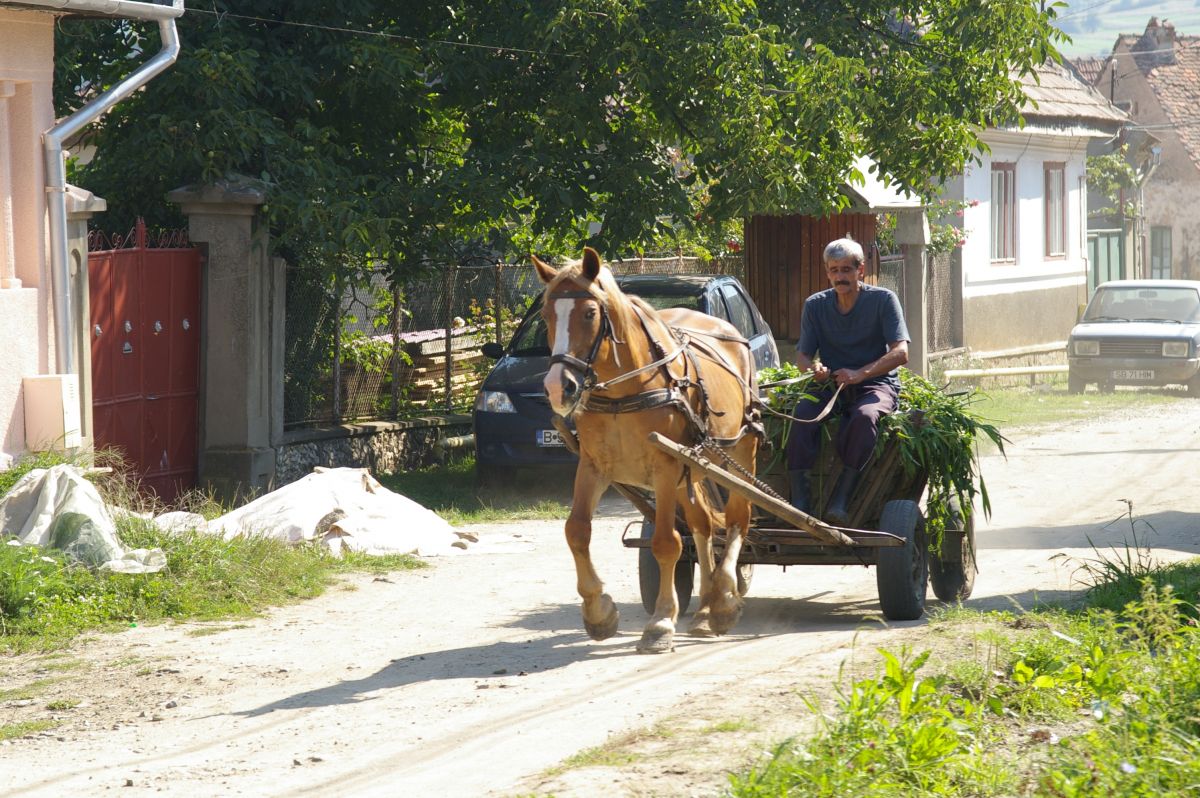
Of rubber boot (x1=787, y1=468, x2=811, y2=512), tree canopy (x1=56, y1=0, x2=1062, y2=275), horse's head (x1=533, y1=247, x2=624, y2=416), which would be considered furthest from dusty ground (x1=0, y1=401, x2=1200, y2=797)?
tree canopy (x1=56, y1=0, x2=1062, y2=275)

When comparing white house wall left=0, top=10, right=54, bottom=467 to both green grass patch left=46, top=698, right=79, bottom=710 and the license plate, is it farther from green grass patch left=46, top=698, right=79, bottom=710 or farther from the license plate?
green grass patch left=46, top=698, right=79, bottom=710

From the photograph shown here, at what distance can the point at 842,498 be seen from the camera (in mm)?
8414

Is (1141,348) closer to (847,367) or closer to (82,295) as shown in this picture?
(847,367)

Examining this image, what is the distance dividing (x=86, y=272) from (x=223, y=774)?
6907mm

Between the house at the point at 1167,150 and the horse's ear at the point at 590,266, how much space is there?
3374 cm

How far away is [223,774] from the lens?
230 inches

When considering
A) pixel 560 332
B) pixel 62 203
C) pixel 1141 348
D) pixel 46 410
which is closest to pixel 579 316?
pixel 560 332

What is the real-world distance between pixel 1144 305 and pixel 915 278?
3.49 metres

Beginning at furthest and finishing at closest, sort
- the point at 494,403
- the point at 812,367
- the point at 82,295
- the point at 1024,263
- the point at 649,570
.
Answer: the point at 1024,263
the point at 494,403
the point at 82,295
the point at 812,367
the point at 649,570

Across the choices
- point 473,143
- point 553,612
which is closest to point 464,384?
point 473,143

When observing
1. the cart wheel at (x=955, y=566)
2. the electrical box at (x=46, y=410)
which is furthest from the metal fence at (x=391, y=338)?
the cart wheel at (x=955, y=566)

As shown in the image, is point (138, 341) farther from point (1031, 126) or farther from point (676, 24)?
point (1031, 126)

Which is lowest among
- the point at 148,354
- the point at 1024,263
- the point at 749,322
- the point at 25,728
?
the point at 25,728

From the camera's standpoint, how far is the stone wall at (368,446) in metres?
14.4
